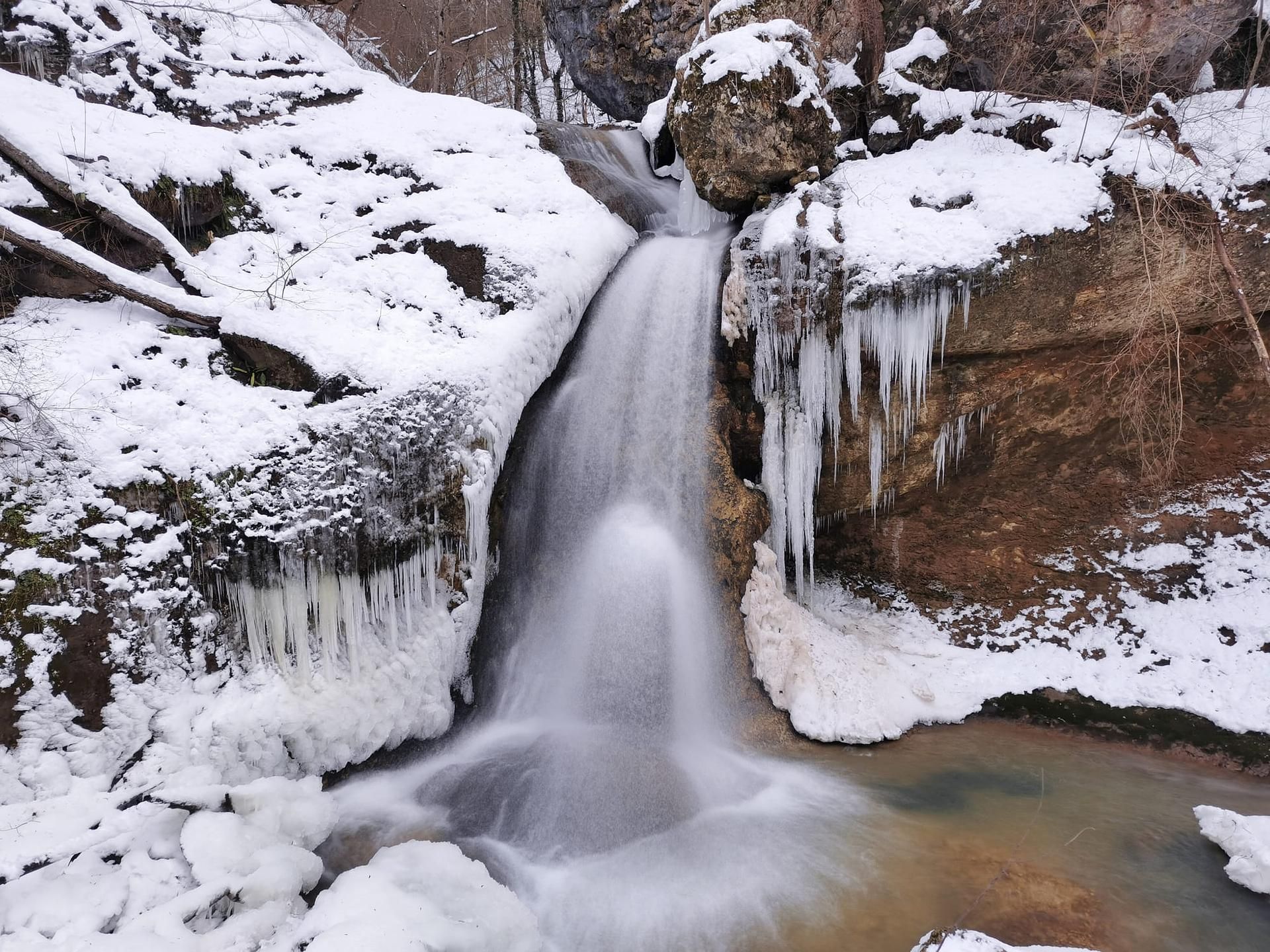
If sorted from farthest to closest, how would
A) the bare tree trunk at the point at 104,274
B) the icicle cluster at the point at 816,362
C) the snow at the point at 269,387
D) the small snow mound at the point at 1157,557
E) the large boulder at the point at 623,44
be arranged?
1. the large boulder at the point at 623,44
2. the small snow mound at the point at 1157,557
3. the icicle cluster at the point at 816,362
4. the bare tree trunk at the point at 104,274
5. the snow at the point at 269,387

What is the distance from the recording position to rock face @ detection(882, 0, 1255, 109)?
235 inches

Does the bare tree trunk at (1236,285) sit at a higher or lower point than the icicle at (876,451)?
higher

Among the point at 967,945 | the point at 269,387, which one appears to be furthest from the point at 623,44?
the point at 967,945

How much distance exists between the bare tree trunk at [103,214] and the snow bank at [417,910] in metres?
4.05

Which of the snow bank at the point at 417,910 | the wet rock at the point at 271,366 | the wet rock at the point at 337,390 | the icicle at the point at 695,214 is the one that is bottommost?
the snow bank at the point at 417,910

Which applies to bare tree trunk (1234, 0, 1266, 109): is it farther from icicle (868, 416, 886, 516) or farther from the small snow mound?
icicle (868, 416, 886, 516)

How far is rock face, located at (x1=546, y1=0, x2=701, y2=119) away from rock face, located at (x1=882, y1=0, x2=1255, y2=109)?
5.20 meters

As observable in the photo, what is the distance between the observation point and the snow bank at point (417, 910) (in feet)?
8.93

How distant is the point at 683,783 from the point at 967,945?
1.89 meters

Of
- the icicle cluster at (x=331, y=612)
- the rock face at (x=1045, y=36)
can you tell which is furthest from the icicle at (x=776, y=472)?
the rock face at (x=1045, y=36)

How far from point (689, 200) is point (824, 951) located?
23.7 feet

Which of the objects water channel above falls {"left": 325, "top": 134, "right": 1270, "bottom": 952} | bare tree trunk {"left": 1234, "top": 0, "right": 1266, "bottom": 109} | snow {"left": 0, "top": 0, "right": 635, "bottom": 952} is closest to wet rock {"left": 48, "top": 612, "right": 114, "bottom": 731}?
snow {"left": 0, "top": 0, "right": 635, "bottom": 952}

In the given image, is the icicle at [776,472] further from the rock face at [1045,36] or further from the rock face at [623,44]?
the rock face at [623,44]

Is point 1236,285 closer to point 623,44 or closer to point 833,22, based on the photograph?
point 833,22
